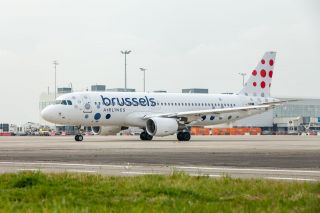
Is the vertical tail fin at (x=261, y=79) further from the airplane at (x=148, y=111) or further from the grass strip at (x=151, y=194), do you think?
the grass strip at (x=151, y=194)

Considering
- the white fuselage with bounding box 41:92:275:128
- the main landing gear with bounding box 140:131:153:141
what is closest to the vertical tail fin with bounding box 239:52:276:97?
the white fuselage with bounding box 41:92:275:128

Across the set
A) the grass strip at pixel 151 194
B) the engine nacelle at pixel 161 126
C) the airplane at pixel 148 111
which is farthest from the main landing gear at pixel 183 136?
the grass strip at pixel 151 194

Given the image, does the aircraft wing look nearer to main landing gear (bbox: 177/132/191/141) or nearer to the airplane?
the airplane

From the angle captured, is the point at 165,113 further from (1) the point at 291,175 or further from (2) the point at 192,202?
(2) the point at 192,202

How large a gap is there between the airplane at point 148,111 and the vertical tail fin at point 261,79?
1188 mm

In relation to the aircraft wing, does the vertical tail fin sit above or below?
above

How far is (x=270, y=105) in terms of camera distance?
54.8m

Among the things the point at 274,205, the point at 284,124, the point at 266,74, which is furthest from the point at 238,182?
the point at 284,124

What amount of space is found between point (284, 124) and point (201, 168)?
389ft

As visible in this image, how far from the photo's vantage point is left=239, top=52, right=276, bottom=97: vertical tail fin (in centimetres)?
5938

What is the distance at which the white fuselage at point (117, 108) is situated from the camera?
49.3 m

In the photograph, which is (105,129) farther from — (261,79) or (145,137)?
(261,79)

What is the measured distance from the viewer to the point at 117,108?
5028cm

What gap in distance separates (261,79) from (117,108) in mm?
15183
